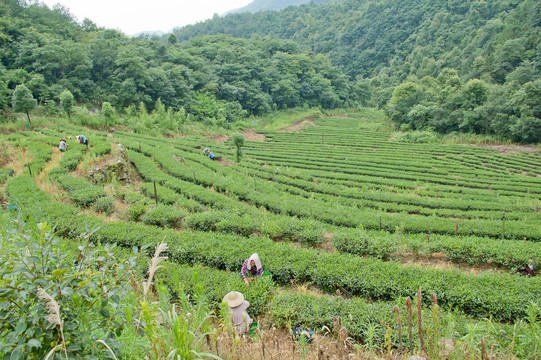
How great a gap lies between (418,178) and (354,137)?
17.8 metres

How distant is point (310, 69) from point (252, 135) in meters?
35.8

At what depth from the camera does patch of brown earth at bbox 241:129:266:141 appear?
38.6 metres

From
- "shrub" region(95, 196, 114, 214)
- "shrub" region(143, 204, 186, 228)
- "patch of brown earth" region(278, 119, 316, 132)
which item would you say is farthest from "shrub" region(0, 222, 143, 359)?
"patch of brown earth" region(278, 119, 316, 132)

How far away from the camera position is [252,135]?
131 feet

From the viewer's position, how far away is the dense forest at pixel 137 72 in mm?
29547

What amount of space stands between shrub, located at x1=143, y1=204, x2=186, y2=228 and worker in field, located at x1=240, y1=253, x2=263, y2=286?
4.79 meters

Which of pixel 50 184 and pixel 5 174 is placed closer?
pixel 50 184

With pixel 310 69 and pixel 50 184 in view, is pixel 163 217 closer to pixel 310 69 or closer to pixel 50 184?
pixel 50 184

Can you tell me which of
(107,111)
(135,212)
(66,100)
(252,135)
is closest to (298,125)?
(252,135)

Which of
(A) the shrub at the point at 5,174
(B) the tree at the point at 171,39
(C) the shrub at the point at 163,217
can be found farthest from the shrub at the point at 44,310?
(B) the tree at the point at 171,39

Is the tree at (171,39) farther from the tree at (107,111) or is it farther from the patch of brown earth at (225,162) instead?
the patch of brown earth at (225,162)

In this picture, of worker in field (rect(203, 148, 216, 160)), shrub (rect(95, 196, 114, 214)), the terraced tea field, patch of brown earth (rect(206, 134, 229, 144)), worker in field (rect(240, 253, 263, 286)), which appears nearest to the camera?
the terraced tea field

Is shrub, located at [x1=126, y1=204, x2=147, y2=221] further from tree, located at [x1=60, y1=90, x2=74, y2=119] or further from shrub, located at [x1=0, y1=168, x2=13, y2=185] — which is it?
tree, located at [x1=60, y1=90, x2=74, y2=119]

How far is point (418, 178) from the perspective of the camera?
851 inches
